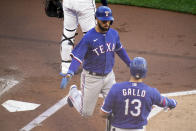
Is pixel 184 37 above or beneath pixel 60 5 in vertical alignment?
beneath

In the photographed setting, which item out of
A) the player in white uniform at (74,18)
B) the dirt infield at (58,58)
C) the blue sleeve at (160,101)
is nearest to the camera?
the blue sleeve at (160,101)

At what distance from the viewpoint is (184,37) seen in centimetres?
963

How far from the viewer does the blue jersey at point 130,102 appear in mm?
4578

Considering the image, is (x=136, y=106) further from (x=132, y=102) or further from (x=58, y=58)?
(x=58, y=58)

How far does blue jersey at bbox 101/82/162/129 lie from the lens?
4578 mm

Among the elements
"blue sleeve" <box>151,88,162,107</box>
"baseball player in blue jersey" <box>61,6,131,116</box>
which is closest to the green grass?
"baseball player in blue jersey" <box>61,6,131,116</box>

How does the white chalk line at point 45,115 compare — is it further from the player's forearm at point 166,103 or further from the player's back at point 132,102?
the player's forearm at point 166,103

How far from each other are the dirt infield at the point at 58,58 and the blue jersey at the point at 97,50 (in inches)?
44.3

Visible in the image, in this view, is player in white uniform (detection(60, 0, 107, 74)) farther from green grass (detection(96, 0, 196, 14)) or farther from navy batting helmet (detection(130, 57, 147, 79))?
green grass (detection(96, 0, 196, 14))

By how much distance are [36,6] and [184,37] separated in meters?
4.36

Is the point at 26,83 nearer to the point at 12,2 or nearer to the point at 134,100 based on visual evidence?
the point at 134,100

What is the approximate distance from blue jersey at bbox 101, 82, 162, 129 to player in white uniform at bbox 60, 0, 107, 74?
120 inches

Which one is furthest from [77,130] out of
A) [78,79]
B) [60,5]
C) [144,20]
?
[144,20]

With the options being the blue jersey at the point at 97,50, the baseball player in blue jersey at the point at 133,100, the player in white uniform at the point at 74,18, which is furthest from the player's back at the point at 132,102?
the player in white uniform at the point at 74,18
